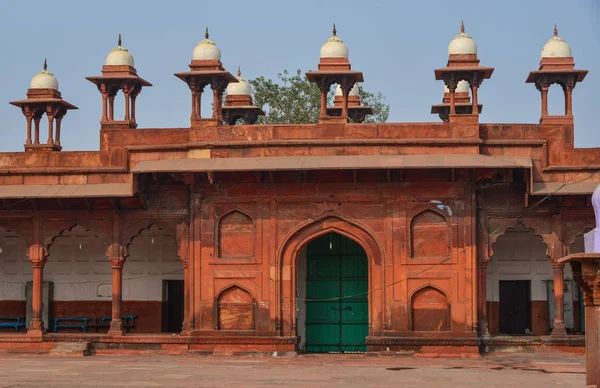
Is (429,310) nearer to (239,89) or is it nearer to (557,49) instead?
(557,49)

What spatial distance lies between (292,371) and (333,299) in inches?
192

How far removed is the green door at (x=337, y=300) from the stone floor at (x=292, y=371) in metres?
1.64

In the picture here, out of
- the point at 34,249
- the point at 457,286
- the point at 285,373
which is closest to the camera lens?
the point at 285,373

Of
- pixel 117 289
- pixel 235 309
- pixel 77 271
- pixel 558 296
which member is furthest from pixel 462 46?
pixel 77 271

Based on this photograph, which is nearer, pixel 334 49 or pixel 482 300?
pixel 482 300

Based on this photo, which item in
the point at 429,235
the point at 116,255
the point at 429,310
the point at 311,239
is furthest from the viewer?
the point at 116,255

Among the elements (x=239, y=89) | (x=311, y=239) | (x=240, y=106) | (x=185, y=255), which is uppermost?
(x=239, y=89)

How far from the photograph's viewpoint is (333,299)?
22.7m

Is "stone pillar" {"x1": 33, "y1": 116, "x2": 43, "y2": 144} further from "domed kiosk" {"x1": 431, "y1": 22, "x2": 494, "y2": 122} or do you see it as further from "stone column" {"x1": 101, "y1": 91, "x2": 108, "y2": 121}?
"domed kiosk" {"x1": 431, "y1": 22, "x2": 494, "y2": 122}

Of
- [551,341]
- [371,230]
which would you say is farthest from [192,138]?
[551,341]

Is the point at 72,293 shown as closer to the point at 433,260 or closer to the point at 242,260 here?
the point at 242,260

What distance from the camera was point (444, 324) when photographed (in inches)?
826

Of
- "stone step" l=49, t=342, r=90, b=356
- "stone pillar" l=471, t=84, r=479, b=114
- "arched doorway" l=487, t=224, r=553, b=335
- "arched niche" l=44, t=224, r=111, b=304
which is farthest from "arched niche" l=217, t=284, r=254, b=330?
"stone pillar" l=471, t=84, r=479, b=114

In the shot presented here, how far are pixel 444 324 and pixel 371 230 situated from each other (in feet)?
7.30
